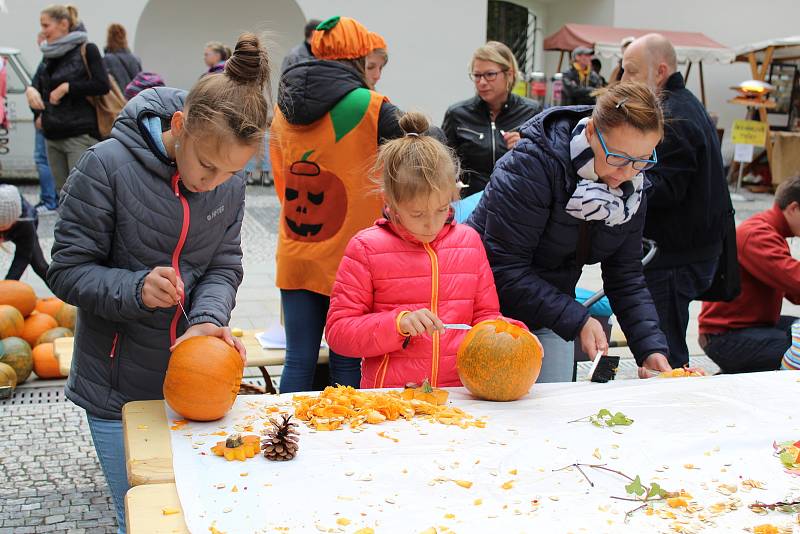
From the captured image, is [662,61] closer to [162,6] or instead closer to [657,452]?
[657,452]

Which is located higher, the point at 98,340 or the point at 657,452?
the point at 98,340

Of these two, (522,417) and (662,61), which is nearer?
(522,417)

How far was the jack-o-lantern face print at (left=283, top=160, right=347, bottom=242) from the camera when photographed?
3.73 meters

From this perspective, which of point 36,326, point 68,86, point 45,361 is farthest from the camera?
point 68,86

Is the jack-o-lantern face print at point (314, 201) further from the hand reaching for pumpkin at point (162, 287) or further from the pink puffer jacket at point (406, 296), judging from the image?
the hand reaching for pumpkin at point (162, 287)

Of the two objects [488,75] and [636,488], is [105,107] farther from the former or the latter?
[636,488]

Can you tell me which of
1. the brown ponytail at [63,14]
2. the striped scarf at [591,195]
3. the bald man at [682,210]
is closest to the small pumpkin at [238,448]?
the striped scarf at [591,195]

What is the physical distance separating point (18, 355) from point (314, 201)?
2023 millimetres

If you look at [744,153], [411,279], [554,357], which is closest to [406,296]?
[411,279]

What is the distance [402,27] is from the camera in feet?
51.8

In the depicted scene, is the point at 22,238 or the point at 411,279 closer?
the point at 411,279

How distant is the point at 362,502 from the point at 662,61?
3.10m

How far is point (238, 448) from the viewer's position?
184 cm

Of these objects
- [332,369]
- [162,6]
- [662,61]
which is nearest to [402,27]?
[162,6]
